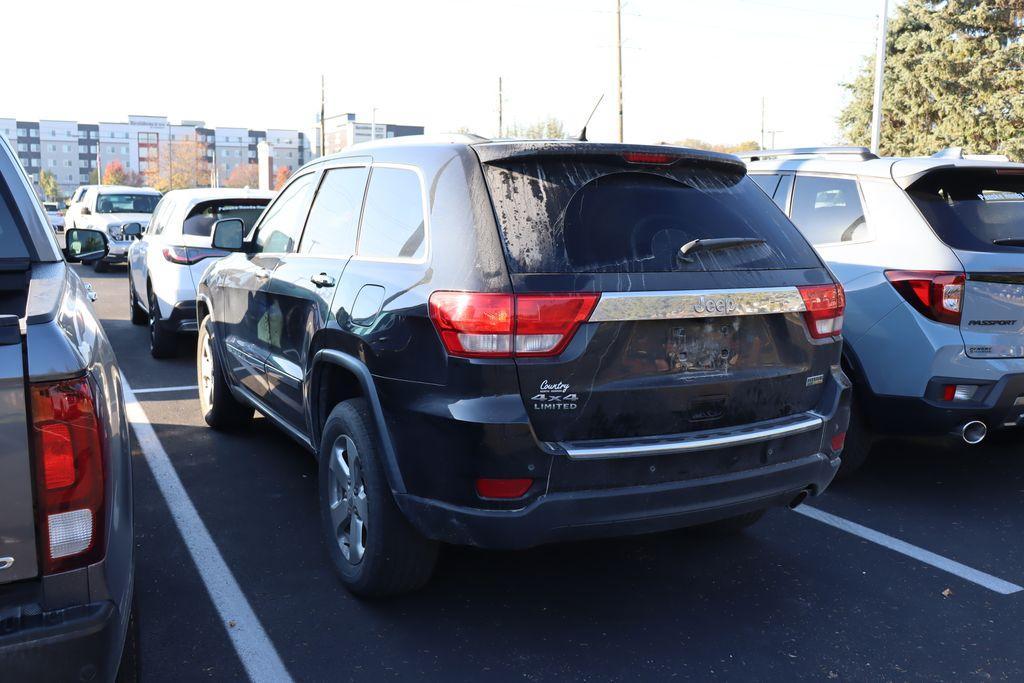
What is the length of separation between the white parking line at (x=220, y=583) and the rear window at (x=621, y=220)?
168 cm

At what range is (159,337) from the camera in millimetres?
8914

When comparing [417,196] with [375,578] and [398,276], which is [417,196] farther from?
[375,578]

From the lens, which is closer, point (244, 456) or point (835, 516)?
point (835, 516)

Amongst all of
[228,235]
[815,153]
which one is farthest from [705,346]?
[815,153]

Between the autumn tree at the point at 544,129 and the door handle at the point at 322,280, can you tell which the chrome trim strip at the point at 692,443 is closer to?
the door handle at the point at 322,280

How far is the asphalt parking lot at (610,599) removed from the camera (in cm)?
317

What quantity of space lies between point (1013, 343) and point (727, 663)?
8.70ft

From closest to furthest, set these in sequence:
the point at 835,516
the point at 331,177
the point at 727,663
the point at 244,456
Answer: the point at 727,663 → the point at 331,177 → the point at 835,516 → the point at 244,456

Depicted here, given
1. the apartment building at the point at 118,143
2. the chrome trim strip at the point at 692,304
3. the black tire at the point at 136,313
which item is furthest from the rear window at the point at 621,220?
the apartment building at the point at 118,143

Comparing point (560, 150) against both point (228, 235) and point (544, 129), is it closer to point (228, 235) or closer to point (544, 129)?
point (228, 235)

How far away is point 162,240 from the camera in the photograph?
8883mm

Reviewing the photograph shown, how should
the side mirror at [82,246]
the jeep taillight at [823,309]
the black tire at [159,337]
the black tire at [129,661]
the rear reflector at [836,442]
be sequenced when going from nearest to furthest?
1. the black tire at [129,661]
2. the jeep taillight at [823,309]
3. the rear reflector at [836,442]
4. the side mirror at [82,246]
5. the black tire at [159,337]

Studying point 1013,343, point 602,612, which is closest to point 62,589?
point 602,612

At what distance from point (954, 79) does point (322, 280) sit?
35460 millimetres
